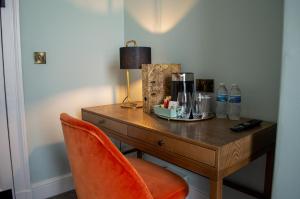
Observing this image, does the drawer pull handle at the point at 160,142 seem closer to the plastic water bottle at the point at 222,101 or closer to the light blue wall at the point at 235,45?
the plastic water bottle at the point at 222,101

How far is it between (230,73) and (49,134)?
1.49 m

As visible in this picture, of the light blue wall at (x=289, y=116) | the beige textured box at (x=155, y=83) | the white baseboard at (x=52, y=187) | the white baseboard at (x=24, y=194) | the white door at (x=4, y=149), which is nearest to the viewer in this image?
the light blue wall at (x=289, y=116)

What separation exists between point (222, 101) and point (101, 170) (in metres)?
0.84

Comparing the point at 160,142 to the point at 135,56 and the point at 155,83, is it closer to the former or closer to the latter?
the point at 155,83

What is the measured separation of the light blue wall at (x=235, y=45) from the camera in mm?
1327

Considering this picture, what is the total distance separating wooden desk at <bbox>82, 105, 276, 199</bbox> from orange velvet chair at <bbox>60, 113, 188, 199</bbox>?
8.0 inches

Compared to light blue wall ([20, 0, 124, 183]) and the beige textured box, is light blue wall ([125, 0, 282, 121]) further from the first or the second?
light blue wall ([20, 0, 124, 183])

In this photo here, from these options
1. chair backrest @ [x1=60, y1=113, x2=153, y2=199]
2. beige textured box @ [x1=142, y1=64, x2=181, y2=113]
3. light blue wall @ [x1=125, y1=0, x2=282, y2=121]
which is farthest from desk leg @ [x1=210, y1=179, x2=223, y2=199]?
beige textured box @ [x1=142, y1=64, x2=181, y2=113]

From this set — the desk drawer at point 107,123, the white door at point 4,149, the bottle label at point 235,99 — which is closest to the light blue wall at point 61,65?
the white door at point 4,149

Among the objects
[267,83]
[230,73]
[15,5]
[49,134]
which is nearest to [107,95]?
[49,134]

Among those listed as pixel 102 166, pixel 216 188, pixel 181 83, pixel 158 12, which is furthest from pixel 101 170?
pixel 158 12

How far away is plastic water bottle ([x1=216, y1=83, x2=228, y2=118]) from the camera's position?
1.43 metres

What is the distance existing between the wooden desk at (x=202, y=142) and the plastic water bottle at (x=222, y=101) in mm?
78

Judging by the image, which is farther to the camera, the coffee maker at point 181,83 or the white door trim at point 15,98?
the white door trim at point 15,98
